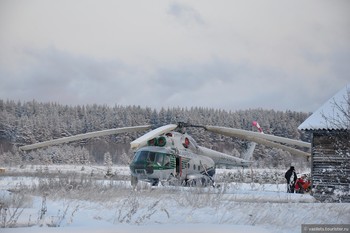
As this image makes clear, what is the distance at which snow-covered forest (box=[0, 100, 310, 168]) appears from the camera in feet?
248

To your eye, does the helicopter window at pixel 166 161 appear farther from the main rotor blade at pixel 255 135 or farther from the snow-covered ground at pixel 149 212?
the snow-covered ground at pixel 149 212

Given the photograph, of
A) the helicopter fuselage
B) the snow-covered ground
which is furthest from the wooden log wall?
the snow-covered ground

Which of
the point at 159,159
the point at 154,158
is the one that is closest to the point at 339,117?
the point at 159,159

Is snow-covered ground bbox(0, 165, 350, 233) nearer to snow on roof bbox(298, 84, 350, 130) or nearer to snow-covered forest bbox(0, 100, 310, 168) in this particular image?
snow on roof bbox(298, 84, 350, 130)

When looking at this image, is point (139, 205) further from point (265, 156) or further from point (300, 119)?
point (300, 119)

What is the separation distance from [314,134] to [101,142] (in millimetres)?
74533

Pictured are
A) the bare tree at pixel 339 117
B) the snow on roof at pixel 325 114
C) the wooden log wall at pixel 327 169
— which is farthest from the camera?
the wooden log wall at pixel 327 169

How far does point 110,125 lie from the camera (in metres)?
86.9

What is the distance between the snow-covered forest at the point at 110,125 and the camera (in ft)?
248

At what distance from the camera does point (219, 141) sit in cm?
8644

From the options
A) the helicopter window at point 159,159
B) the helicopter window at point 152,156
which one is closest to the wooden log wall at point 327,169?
the helicopter window at point 159,159

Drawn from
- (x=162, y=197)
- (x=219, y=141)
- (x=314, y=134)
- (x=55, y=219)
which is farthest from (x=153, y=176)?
(x=219, y=141)

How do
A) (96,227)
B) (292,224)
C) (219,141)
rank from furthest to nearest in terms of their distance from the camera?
(219,141)
(292,224)
(96,227)

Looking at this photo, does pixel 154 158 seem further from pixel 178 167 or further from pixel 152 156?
pixel 178 167
